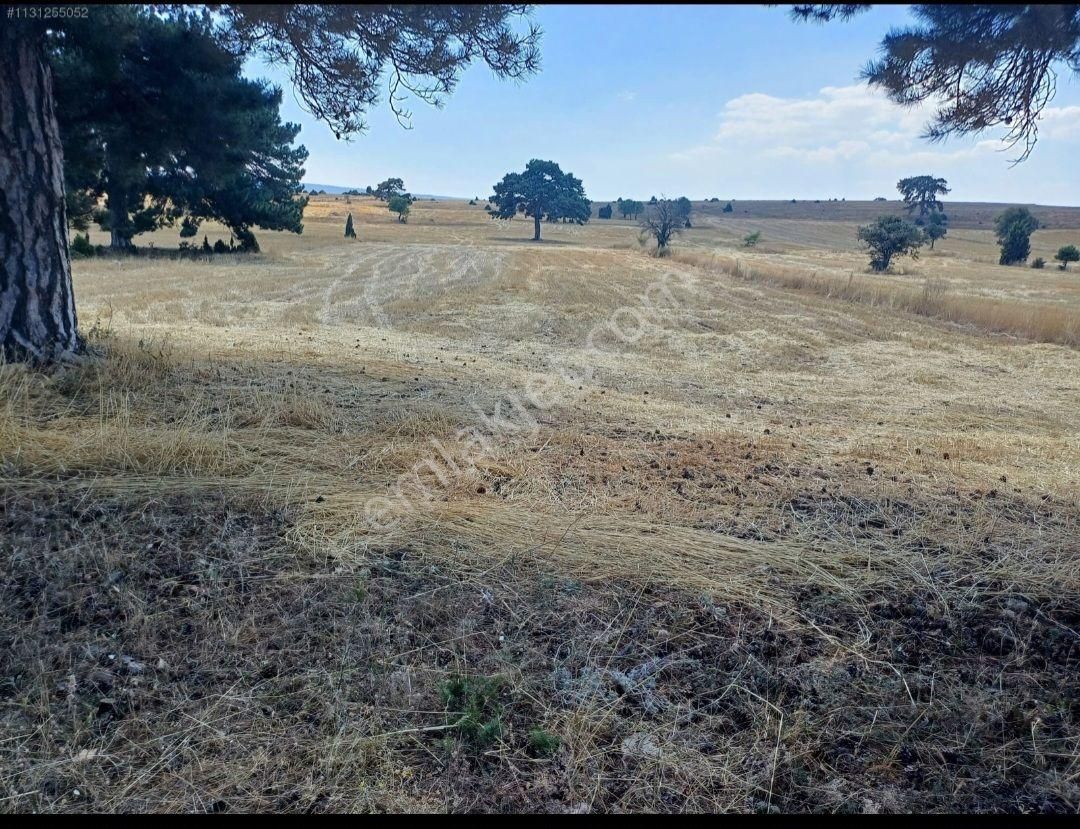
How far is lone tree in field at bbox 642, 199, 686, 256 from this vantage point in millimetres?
34906

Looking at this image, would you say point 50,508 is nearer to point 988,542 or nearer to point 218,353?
point 218,353

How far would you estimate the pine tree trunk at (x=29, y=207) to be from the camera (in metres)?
4.62

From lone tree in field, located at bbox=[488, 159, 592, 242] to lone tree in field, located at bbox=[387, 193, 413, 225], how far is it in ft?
51.5

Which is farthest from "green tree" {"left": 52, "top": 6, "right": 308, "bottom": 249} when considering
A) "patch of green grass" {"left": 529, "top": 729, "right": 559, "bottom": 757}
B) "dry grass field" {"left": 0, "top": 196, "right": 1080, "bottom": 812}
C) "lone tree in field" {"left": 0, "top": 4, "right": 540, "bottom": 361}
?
"patch of green grass" {"left": 529, "top": 729, "right": 559, "bottom": 757}

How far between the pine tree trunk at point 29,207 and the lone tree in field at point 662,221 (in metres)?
29.8

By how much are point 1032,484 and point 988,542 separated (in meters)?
1.54

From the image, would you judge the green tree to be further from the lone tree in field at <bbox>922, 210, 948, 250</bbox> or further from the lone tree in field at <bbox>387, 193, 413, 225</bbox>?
the lone tree in field at <bbox>387, 193, 413, 225</bbox>

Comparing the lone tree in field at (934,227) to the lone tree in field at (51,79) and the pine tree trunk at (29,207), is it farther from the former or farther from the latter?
the pine tree trunk at (29,207)

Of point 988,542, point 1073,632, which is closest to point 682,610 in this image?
point 1073,632

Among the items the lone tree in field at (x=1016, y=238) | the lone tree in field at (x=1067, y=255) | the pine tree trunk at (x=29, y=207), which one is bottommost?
the pine tree trunk at (x=29, y=207)

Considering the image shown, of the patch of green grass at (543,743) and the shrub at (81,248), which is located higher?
the shrub at (81,248)

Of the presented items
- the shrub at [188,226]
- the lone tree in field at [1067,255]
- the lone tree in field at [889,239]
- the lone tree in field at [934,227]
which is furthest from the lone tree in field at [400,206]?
the lone tree in field at [1067,255]

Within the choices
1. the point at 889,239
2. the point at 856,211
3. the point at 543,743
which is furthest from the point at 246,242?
the point at 856,211

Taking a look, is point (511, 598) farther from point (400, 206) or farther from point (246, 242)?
point (400, 206)
